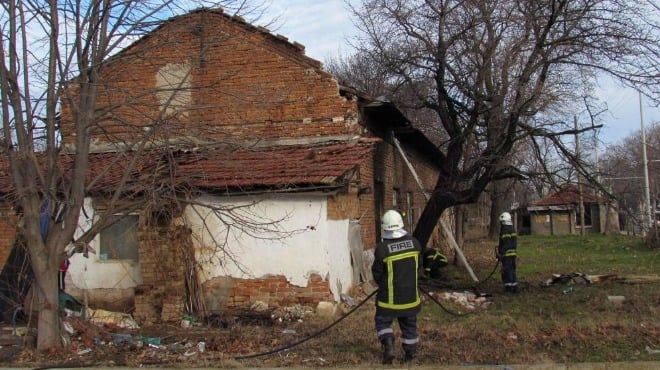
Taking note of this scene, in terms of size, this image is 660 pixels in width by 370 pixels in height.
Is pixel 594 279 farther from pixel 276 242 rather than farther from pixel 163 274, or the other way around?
pixel 163 274

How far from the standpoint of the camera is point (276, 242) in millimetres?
11477

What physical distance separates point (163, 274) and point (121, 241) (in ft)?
Result: 5.80

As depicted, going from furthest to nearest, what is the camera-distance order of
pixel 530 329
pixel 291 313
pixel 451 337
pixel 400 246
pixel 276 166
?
pixel 276 166 → pixel 291 313 → pixel 530 329 → pixel 451 337 → pixel 400 246

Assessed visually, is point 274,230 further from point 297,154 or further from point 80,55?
point 80,55

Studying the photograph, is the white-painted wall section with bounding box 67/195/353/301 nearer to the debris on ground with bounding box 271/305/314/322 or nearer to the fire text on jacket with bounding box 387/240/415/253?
the debris on ground with bounding box 271/305/314/322

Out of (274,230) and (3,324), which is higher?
(274,230)

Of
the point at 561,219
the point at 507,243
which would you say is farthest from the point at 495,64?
the point at 561,219

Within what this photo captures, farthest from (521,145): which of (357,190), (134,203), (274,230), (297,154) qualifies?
(134,203)

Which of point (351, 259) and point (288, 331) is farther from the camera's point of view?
point (351, 259)

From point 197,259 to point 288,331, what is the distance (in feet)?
9.32

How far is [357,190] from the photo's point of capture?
13117 millimetres

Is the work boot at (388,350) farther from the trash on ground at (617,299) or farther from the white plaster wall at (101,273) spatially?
the white plaster wall at (101,273)

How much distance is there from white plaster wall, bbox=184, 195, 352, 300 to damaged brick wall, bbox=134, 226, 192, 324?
1.51 ft

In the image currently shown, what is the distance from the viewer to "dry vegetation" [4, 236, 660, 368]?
7.47 m
